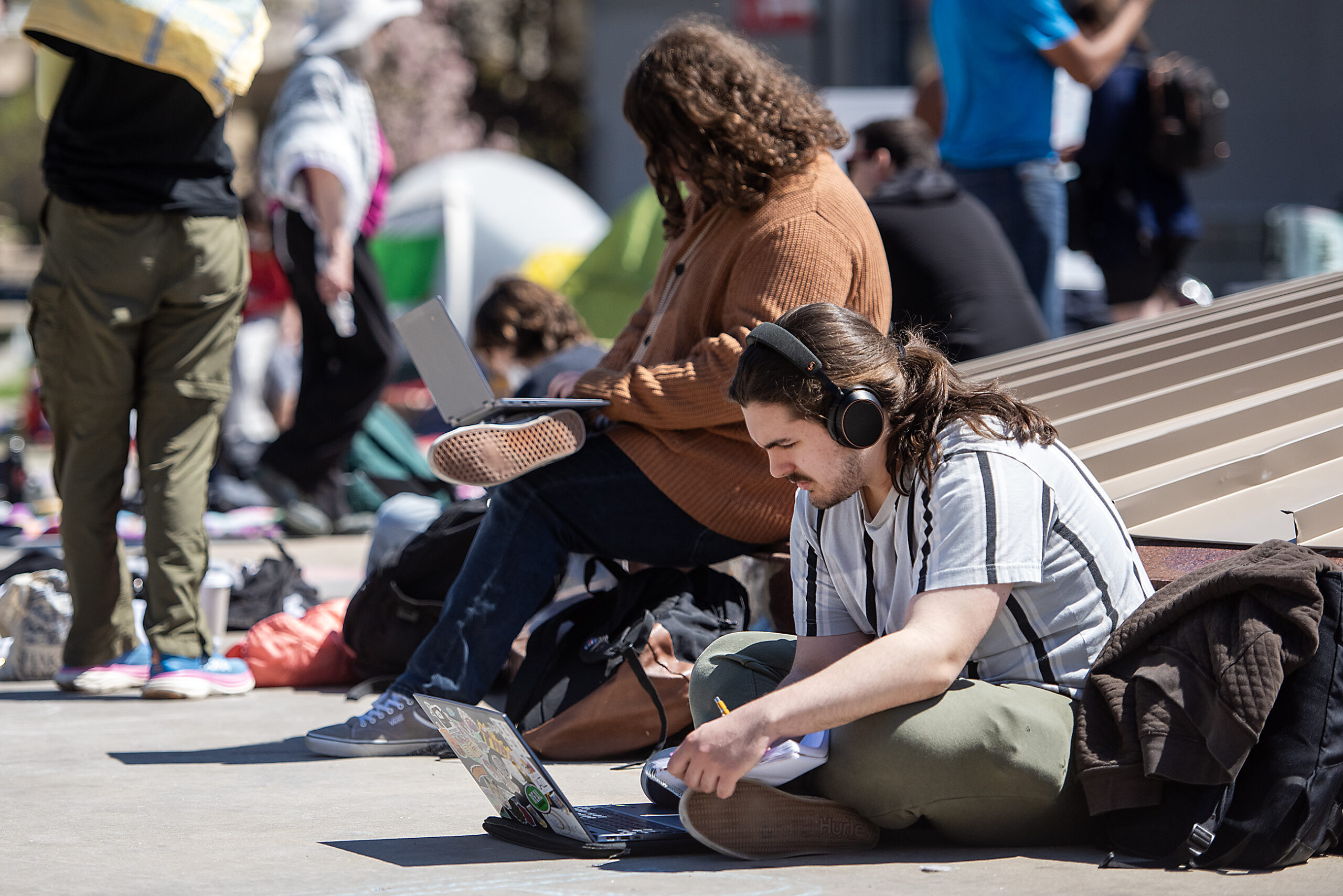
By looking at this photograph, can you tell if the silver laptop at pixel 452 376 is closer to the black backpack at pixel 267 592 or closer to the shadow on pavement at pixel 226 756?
the shadow on pavement at pixel 226 756

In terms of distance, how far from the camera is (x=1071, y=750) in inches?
92.0

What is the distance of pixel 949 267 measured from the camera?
4547 mm

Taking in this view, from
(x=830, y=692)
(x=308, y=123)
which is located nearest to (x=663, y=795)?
(x=830, y=692)

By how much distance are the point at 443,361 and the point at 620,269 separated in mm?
8473

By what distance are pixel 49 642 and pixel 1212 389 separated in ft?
10.3

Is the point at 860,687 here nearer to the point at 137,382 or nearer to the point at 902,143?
the point at 137,382

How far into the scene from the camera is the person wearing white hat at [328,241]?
643 cm

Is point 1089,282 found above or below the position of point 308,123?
below

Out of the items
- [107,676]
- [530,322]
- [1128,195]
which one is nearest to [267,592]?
[107,676]

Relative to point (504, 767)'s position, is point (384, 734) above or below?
below

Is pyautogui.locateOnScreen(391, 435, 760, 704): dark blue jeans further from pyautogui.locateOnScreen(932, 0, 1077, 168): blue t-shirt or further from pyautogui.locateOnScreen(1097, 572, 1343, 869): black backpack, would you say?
pyautogui.locateOnScreen(932, 0, 1077, 168): blue t-shirt

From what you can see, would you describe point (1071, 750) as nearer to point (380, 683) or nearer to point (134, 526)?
point (380, 683)

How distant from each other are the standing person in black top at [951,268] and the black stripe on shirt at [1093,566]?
207 centimetres

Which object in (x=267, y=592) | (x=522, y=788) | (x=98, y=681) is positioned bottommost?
(x=267, y=592)
